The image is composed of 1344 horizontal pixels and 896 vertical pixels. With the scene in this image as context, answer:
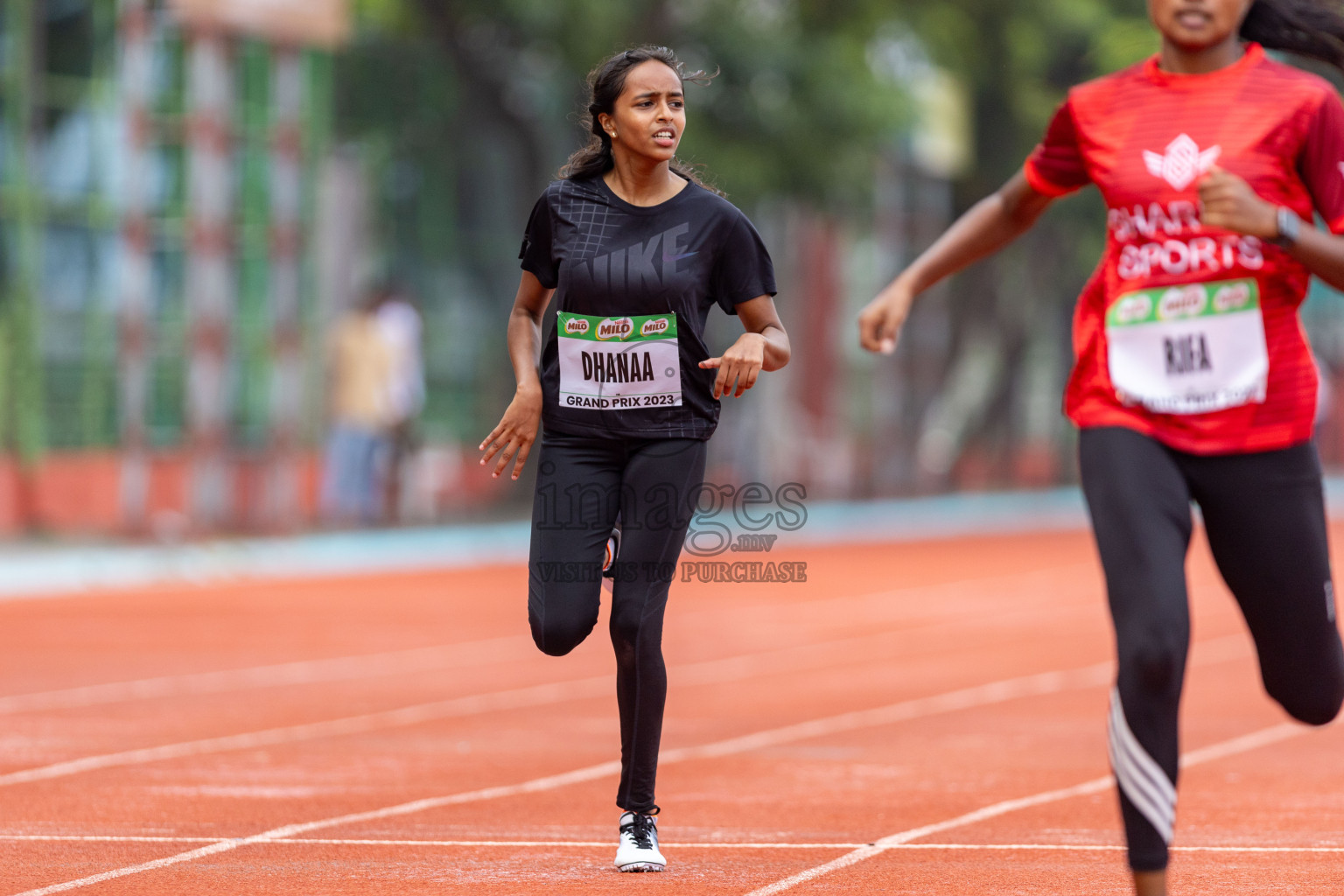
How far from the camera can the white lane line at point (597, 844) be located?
6621 mm

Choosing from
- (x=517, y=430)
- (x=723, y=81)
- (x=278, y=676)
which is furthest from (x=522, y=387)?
(x=723, y=81)

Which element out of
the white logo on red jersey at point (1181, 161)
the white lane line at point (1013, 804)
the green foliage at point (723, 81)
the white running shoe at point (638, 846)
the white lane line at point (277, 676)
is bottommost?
the white lane line at point (277, 676)

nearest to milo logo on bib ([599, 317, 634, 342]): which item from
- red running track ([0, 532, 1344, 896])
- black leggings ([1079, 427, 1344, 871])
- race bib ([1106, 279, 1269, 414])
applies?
red running track ([0, 532, 1344, 896])

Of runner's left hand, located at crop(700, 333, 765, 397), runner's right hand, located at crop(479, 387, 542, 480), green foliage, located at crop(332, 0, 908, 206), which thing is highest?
green foliage, located at crop(332, 0, 908, 206)

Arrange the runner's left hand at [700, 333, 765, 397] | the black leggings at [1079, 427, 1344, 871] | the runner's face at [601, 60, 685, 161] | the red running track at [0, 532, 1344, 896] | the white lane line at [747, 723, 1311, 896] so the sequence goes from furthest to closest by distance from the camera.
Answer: the red running track at [0, 532, 1344, 896] < the white lane line at [747, 723, 1311, 896] < the runner's face at [601, 60, 685, 161] < the runner's left hand at [700, 333, 765, 397] < the black leggings at [1079, 427, 1344, 871]

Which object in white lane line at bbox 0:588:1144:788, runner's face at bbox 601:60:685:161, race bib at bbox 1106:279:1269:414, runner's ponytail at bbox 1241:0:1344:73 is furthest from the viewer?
white lane line at bbox 0:588:1144:788

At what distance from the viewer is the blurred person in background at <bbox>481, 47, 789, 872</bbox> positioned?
240 inches

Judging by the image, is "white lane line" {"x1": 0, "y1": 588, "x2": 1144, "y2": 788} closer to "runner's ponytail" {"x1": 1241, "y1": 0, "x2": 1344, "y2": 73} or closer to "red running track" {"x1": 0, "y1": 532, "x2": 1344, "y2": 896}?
"red running track" {"x1": 0, "y1": 532, "x2": 1344, "y2": 896}

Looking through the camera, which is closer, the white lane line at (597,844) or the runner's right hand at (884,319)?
the runner's right hand at (884,319)

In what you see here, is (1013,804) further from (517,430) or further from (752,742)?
(517,430)

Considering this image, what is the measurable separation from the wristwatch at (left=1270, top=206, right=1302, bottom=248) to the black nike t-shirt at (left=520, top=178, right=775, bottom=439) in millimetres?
1773

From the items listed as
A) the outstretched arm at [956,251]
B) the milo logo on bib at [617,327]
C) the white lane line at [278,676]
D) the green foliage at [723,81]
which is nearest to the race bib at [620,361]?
the milo logo on bib at [617,327]

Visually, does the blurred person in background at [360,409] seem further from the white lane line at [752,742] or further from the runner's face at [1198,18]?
the runner's face at [1198,18]

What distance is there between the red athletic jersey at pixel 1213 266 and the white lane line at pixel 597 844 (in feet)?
7.02
